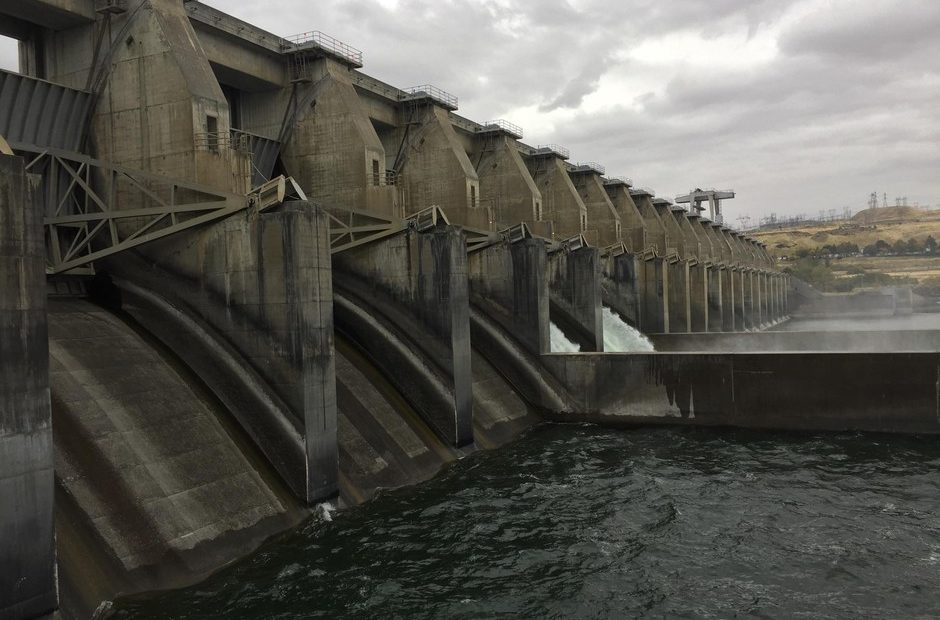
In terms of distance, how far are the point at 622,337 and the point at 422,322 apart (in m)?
17.7

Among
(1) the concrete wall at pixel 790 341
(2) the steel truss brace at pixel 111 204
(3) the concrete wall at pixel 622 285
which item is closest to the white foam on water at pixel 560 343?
(1) the concrete wall at pixel 790 341

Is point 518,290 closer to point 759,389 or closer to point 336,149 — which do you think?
point 336,149

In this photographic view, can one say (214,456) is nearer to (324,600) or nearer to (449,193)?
(324,600)

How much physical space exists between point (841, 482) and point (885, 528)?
3045 mm

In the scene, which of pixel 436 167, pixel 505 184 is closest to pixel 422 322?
pixel 436 167

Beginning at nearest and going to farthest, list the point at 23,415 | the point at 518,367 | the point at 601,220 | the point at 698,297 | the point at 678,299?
the point at 23,415 < the point at 518,367 < the point at 601,220 < the point at 678,299 < the point at 698,297

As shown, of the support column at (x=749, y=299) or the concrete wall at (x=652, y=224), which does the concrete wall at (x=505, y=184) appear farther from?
the support column at (x=749, y=299)

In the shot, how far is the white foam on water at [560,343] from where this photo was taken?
2859cm

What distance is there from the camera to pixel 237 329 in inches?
588

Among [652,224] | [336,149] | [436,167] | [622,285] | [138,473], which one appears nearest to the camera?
[138,473]

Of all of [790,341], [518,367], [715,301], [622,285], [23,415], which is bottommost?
[790,341]

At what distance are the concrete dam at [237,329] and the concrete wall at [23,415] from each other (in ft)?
0.09

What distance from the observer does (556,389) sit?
24.9 metres

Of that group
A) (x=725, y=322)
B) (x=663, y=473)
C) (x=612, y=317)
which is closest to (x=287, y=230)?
(x=663, y=473)
